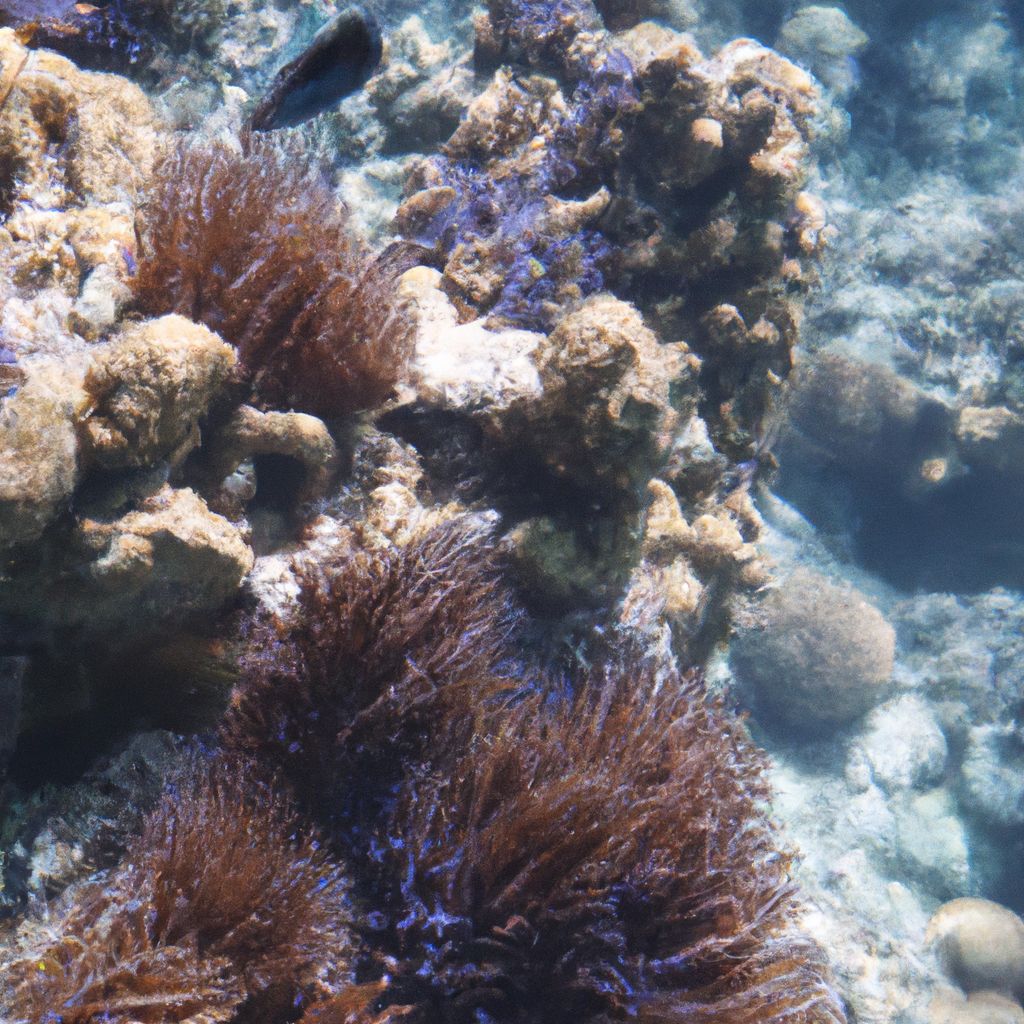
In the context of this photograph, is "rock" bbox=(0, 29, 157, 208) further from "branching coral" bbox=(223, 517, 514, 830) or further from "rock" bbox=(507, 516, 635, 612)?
"rock" bbox=(507, 516, 635, 612)

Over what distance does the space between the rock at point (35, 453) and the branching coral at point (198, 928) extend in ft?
2.63

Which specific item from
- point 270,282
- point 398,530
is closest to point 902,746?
point 398,530

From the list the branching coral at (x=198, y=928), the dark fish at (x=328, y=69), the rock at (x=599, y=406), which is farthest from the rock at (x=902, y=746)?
the dark fish at (x=328, y=69)

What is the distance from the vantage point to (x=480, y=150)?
457 centimetres

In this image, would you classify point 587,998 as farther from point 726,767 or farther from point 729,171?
point 729,171

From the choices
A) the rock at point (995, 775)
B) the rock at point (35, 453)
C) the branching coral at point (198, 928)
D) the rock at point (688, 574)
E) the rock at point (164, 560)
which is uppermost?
the rock at point (35, 453)

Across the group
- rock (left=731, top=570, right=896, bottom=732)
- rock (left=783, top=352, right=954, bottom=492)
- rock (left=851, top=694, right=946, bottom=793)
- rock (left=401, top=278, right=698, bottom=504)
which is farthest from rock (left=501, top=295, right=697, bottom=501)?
rock (left=851, top=694, right=946, bottom=793)

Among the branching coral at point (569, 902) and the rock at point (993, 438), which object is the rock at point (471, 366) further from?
the rock at point (993, 438)

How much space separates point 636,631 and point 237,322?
214 cm

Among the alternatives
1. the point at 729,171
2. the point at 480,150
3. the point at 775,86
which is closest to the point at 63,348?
the point at 480,150

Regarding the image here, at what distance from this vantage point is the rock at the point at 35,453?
1.66 m

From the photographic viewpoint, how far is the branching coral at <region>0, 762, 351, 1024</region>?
1.52 metres

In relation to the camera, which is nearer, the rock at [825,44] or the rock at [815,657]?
the rock at [815,657]

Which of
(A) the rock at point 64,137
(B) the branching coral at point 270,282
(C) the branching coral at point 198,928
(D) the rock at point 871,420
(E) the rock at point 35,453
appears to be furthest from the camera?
(D) the rock at point 871,420
